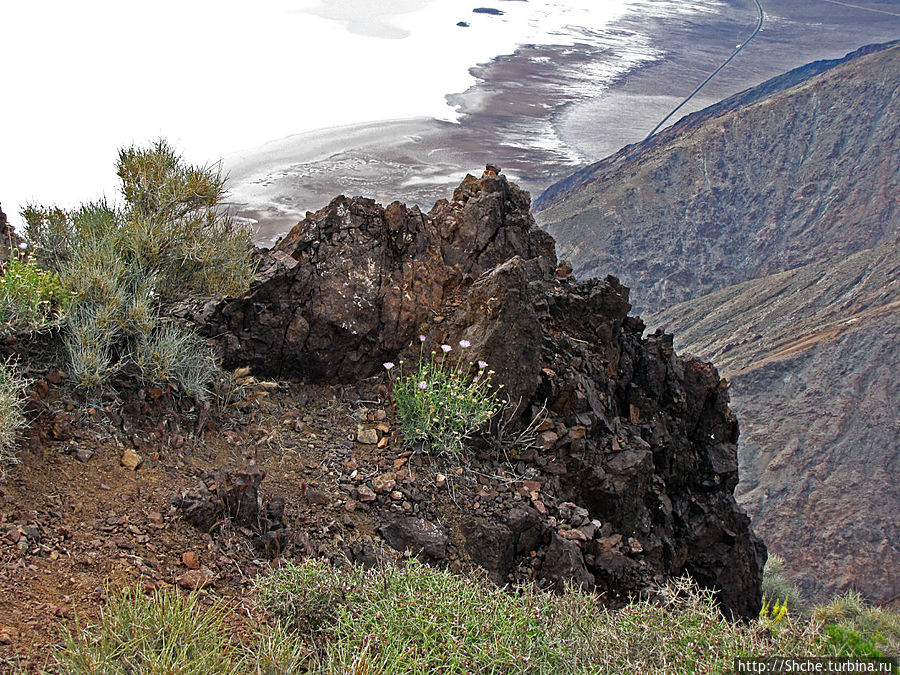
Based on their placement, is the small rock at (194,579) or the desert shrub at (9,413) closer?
the small rock at (194,579)

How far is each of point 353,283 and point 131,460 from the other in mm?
1853

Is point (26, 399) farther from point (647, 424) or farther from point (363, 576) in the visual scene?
point (647, 424)

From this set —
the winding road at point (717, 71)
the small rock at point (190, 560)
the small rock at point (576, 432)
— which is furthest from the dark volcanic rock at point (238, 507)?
the winding road at point (717, 71)

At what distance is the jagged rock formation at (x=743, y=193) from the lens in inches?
714

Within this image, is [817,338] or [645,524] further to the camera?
[817,338]

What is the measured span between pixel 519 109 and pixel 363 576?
58.1ft

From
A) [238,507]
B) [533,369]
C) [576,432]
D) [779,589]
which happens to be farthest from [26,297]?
[779,589]

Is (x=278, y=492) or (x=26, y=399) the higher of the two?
(x=26, y=399)

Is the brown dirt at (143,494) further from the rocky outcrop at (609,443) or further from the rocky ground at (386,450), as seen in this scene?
the rocky outcrop at (609,443)

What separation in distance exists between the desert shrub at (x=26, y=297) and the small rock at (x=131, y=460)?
788 millimetres

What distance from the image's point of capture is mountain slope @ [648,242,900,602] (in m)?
10.2

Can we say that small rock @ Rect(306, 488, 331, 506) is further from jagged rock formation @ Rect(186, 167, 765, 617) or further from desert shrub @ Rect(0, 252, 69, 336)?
desert shrub @ Rect(0, 252, 69, 336)

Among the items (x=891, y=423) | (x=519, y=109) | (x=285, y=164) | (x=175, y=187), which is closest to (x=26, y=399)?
(x=175, y=187)

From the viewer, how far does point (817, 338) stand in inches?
526
